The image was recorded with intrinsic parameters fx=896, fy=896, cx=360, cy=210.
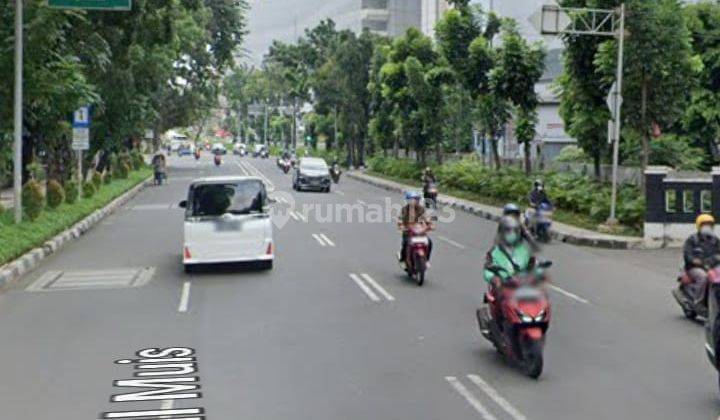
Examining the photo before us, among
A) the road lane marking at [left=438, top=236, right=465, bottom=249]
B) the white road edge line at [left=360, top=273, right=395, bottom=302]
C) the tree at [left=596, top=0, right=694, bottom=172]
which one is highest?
the tree at [left=596, top=0, right=694, bottom=172]

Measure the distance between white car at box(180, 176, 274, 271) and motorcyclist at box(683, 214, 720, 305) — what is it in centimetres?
751

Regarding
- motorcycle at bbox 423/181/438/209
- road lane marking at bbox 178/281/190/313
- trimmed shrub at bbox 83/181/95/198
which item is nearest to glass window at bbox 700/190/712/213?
road lane marking at bbox 178/281/190/313

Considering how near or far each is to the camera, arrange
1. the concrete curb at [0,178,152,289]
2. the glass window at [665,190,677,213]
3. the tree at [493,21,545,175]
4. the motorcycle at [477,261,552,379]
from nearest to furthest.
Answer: the motorcycle at [477,261,552,379]
the concrete curb at [0,178,152,289]
the glass window at [665,190,677,213]
the tree at [493,21,545,175]

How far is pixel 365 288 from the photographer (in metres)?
14.5

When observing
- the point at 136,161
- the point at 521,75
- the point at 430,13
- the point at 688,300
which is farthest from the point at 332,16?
the point at 688,300

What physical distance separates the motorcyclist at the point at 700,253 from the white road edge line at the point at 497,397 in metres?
4.24

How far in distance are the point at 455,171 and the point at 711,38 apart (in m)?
13.0

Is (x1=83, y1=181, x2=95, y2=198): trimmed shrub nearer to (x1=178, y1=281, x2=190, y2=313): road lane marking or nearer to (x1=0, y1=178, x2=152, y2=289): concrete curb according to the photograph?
(x1=0, y1=178, x2=152, y2=289): concrete curb

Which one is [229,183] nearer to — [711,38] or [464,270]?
[464,270]

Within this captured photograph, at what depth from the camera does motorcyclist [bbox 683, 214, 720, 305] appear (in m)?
11.5

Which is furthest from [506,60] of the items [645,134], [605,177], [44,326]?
[44,326]

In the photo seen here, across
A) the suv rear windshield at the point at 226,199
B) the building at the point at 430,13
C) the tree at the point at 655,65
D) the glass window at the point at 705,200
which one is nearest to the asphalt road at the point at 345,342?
the suv rear windshield at the point at 226,199

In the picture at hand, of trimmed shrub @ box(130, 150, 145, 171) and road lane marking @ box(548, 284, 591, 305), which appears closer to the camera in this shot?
road lane marking @ box(548, 284, 591, 305)

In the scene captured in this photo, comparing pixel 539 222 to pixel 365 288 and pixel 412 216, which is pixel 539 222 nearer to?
pixel 412 216
